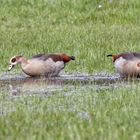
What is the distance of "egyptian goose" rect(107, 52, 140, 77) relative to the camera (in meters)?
10.8

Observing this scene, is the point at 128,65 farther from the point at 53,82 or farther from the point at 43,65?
the point at 43,65

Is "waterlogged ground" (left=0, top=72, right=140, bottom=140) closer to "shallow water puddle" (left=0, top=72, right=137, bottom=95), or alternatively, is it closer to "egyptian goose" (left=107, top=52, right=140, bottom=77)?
"shallow water puddle" (left=0, top=72, right=137, bottom=95)

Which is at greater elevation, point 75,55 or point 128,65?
point 128,65

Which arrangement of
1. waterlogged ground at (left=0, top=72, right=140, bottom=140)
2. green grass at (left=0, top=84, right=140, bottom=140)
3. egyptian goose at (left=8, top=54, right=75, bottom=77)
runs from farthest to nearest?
1. egyptian goose at (left=8, top=54, right=75, bottom=77)
2. waterlogged ground at (left=0, top=72, right=140, bottom=140)
3. green grass at (left=0, top=84, right=140, bottom=140)

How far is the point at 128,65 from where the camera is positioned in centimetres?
1083

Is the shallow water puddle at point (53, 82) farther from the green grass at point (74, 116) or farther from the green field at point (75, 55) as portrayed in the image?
the green grass at point (74, 116)

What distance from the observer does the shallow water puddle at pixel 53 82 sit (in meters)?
9.72

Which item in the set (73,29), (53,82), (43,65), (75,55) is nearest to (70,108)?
(53,82)

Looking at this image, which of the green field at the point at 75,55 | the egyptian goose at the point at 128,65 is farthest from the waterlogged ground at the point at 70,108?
the egyptian goose at the point at 128,65

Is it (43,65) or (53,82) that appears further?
(43,65)

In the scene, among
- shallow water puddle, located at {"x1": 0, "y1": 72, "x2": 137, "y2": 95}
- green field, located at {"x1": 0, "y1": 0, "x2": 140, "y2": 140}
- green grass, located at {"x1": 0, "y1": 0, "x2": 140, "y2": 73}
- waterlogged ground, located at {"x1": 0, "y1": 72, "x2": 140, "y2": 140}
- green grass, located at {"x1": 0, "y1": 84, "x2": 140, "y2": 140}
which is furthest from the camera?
green grass, located at {"x1": 0, "y1": 0, "x2": 140, "y2": 73}

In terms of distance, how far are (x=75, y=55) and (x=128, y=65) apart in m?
3.86

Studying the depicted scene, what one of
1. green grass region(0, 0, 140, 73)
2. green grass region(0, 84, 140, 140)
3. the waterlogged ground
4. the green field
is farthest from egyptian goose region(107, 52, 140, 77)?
green grass region(0, 84, 140, 140)

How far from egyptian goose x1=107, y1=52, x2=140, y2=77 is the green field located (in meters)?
0.97
